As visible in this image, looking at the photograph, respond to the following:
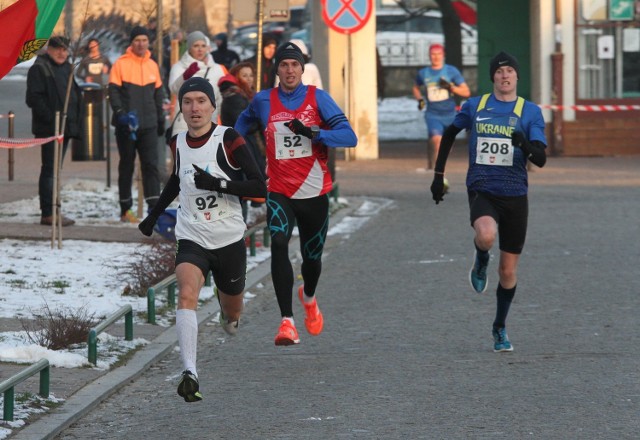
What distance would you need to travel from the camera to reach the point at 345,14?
2177cm

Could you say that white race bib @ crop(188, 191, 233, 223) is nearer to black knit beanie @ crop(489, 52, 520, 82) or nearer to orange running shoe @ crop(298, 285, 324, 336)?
orange running shoe @ crop(298, 285, 324, 336)

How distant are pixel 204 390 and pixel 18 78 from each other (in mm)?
37658

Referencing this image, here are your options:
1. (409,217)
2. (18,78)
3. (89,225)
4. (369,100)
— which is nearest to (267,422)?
(89,225)

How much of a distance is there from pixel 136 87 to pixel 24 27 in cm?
684

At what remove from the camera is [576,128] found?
A: 93.1 ft

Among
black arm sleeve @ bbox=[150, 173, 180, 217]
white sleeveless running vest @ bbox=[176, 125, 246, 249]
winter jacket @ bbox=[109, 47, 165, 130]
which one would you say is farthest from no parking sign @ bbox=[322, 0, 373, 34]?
white sleeveless running vest @ bbox=[176, 125, 246, 249]

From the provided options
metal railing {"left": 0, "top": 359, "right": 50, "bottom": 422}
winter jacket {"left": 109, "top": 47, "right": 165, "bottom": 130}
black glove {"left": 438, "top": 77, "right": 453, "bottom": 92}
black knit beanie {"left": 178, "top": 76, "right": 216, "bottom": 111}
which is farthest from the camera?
black glove {"left": 438, "top": 77, "right": 453, "bottom": 92}

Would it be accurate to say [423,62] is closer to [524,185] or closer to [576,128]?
[576,128]

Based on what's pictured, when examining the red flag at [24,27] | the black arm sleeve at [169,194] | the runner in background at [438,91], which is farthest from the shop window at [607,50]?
the black arm sleeve at [169,194]

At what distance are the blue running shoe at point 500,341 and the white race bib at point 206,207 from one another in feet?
7.13

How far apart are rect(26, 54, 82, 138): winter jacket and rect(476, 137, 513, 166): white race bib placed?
6654 millimetres

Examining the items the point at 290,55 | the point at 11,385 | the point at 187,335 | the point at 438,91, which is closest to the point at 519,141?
the point at 290,55

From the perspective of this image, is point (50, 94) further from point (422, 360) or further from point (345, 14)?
point (422, 360)

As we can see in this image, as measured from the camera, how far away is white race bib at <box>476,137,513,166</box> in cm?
965
